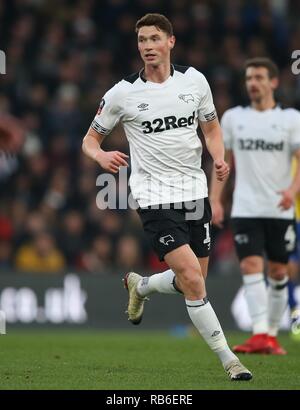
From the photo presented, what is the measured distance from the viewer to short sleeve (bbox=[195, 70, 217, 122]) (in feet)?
26.6

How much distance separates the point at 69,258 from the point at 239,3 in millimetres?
6954

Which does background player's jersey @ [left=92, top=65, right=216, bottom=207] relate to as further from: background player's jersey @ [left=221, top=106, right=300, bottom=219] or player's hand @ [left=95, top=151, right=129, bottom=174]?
background player's jersey @ [left=221, top=106, right=300, bottom=219]

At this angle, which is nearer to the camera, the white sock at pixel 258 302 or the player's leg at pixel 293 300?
the white sock at pixel 258 302

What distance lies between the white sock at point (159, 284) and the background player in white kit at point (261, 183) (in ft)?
5.74

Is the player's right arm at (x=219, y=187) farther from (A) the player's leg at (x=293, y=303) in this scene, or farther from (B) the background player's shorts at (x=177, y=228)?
(A) the player's leg at (x=293, y=303)

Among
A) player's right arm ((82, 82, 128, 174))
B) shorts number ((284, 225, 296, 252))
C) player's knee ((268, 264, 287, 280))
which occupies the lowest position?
player's knee ((268, 264, 287, 280))

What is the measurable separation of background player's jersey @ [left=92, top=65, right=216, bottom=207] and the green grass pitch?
1.28 metres

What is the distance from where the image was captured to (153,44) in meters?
7.88

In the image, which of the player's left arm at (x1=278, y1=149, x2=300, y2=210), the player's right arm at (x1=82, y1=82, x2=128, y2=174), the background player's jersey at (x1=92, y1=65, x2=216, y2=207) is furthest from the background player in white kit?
the player's right arm at (x1=82, y1=82, x2=128, y2=174)

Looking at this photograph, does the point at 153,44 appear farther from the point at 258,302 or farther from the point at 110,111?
Answer: the point at 258,302

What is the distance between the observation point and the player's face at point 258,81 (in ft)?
33.7

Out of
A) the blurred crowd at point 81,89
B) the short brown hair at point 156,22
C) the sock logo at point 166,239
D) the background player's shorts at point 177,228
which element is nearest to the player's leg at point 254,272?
the background player's shorts at point 177,228

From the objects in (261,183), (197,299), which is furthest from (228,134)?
(197,299)
